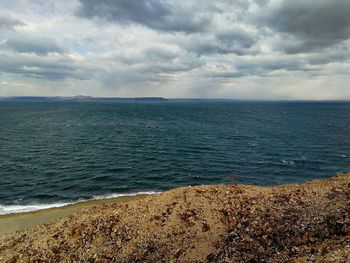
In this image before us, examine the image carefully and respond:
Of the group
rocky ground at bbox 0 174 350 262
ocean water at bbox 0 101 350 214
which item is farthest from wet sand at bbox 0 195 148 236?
rocky ground at bbox 0 174 350 262

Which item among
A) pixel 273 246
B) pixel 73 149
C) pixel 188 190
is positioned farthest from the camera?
pixel 73 149

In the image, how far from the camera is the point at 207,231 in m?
16.3

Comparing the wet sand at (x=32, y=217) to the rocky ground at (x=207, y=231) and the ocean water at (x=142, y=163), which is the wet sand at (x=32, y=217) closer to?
the ocean water at (x=142, y=163)

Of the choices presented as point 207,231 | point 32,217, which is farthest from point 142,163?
point 207,231

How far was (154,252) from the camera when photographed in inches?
610

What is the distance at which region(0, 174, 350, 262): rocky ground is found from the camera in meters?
14.0

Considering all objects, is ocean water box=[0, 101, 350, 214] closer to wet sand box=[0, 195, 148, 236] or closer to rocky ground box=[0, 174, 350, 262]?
wet sand box=[0, 195, 148, 236]

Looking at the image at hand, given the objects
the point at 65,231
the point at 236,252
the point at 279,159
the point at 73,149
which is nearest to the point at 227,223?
the point at 236,252

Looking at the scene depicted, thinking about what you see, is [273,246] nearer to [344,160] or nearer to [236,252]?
[236,252]

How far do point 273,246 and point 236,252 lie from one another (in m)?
1.80

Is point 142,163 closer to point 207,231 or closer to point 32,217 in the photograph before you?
point 32,217

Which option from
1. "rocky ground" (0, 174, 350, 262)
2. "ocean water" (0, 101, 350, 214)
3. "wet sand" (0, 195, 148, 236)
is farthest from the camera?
"ocean water" (0, 101, 350, 214)

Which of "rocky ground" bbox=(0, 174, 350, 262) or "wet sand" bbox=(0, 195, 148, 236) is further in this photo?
"wet sand" bbox=(0, 195, 148, 236)

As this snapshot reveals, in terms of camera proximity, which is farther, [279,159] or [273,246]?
[279,159]
